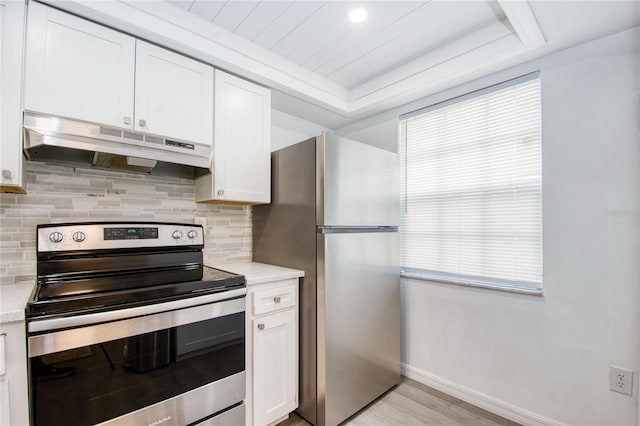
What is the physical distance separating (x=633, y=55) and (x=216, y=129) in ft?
7.52

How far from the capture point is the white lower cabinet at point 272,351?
1.69 m

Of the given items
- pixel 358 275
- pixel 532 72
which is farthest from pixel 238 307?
pixel 532 72

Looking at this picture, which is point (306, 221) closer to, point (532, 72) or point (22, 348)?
point (22, 348)

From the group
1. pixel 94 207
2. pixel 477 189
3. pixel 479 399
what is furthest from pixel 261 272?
pixel 479 399

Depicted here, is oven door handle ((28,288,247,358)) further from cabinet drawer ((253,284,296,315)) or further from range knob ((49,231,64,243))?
range knob ((49,231,64,243))

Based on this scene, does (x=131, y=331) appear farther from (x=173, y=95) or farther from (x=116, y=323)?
(x=173, y=95)

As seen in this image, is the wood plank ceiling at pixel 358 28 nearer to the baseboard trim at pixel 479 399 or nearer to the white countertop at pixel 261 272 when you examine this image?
the white countertop at pixel 261 272

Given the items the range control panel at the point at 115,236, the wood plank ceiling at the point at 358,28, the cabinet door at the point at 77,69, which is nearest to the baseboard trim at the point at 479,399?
the range control panel at the point at 115,236

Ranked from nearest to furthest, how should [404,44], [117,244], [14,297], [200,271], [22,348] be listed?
[22,348] < [14,297] < [117,244] < [200,271] < [404,44]

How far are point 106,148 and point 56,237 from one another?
1.65 ft

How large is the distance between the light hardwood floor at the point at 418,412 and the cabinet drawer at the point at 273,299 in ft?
2.45

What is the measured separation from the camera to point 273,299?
5.89 feet

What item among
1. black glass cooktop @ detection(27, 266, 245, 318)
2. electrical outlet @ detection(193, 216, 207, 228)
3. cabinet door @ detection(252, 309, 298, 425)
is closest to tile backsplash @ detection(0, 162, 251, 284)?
electrical outlet @ detection(193, 216, 207, 228)

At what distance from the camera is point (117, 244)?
1.64 m
